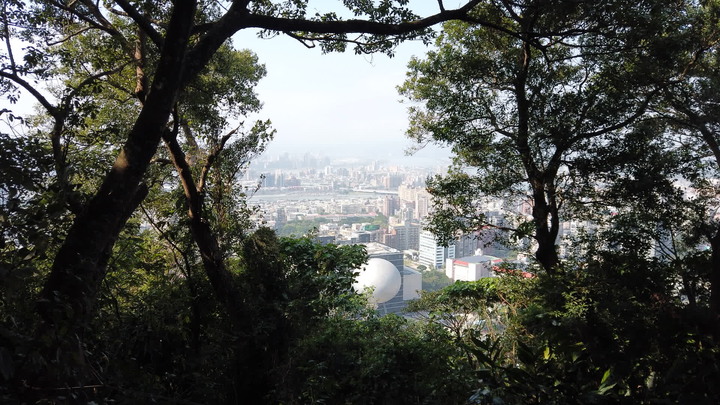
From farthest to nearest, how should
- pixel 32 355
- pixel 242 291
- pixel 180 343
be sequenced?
pixel 242 291
pixel 180 343
pixel 32 355

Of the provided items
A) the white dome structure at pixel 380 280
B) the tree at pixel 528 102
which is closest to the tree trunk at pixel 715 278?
the tree at pixel 528 102

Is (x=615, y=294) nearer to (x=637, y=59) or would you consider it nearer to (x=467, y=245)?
(x=637, y=59)

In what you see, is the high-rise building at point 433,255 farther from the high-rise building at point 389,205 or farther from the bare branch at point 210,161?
the bare branch at point 210,161

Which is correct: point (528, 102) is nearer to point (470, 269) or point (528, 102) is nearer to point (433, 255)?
point (470, 269)

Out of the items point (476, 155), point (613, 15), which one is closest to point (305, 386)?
point (476, 155)

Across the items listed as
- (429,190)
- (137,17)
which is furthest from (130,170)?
(429,190)

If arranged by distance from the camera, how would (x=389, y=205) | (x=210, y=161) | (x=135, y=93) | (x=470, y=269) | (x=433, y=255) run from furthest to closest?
(x=389, y=205)
(x=433, y=255)
(x=470, y=269)
(x=210, y=161)
(x=135, y=93)
